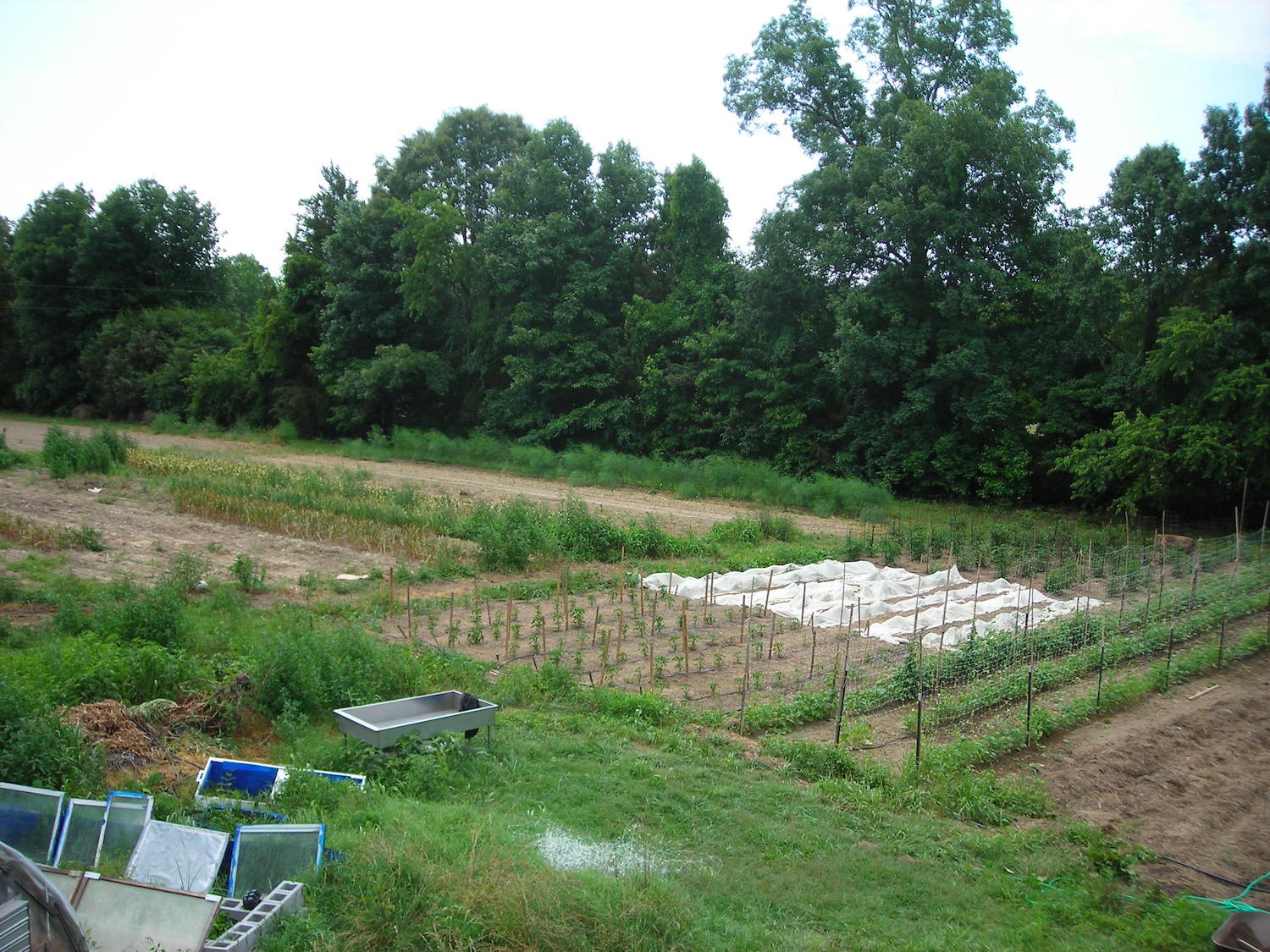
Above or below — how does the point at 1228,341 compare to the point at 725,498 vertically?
above

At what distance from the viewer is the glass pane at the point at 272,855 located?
3887mm

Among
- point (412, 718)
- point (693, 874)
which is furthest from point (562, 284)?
point (693, 874)

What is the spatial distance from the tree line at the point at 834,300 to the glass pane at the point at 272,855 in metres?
16.0

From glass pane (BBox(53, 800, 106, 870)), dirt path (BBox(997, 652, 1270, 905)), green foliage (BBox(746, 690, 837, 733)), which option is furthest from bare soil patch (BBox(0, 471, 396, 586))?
dirt path (BBox(997, 652, 1270, 905))

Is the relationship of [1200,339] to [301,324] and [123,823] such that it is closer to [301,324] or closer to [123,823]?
[123,823]

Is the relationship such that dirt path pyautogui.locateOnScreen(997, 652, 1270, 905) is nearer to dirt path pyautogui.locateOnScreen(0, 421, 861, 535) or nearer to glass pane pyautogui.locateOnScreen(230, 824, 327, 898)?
glass pane pyautogui.locateOnScreen(230, 824, 327, 898)

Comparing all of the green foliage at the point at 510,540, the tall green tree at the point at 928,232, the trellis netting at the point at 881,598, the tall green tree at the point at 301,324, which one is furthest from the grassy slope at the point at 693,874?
A: the tall green tree at the point at 301,324

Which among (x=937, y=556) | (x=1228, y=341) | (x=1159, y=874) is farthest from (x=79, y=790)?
(x=1228, y=341)

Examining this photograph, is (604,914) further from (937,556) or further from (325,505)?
(325,505)

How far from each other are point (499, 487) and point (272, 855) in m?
18.2

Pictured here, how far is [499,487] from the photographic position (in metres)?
22.0

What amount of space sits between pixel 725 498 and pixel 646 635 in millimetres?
11532

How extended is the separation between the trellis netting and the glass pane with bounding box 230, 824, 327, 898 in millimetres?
5848

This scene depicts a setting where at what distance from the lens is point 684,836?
16.0 feet
